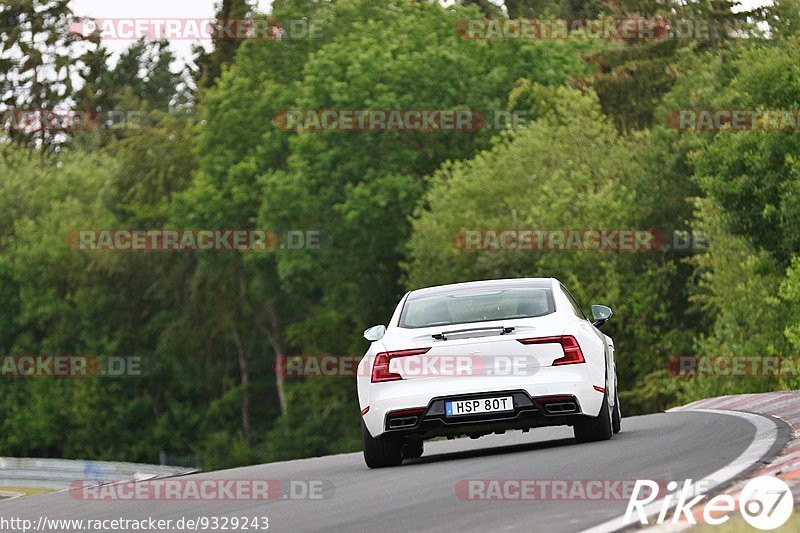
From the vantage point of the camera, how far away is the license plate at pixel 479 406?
13805 millimetres

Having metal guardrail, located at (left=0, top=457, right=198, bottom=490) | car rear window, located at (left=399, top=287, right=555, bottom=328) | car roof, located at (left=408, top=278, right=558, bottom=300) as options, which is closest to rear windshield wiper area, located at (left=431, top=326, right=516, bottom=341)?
car rear window, located at (left=399, top=287, right=555, bottom=328)

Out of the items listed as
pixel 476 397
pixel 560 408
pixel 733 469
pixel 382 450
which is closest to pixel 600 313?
pixel 560 408

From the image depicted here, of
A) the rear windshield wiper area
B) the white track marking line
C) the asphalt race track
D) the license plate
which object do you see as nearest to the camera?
the white track marking line

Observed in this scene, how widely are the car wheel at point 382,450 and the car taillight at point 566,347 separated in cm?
150

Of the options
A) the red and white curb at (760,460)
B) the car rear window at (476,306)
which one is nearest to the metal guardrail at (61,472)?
the red and white curb at (760,460)

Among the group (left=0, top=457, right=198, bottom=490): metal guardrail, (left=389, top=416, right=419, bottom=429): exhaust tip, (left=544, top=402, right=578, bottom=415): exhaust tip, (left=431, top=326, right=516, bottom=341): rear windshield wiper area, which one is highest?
(left=431, top=326, right=516, bottom=341): rear windshield wiper area

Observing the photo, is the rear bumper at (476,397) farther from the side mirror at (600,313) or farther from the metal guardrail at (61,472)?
the metal guardrail at (61,472)

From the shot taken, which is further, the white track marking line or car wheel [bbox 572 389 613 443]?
car wheel [bbox 572 389 613 443]

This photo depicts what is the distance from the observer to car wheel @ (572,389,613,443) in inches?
574

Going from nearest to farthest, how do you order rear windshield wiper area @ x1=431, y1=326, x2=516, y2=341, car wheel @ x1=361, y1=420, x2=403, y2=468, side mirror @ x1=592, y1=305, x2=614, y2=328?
rear windshield wiper area @ x1=431, y1=326, x2=516, y2=341 < car wheel @ x1=361, y1=420, x2=403, y2=468 < side mirror @ x1=592, y1=305, x2=614, y2=328

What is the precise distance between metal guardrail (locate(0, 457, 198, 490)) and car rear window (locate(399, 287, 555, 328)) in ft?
50.8

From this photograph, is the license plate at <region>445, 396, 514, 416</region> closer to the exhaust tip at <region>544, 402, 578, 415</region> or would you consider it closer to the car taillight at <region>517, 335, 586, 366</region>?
the exhaust tip at <region>544, 402, 578, 415</region>

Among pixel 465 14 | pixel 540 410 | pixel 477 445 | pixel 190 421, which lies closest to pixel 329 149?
pixel 465 14

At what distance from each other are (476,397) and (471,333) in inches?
20.7
